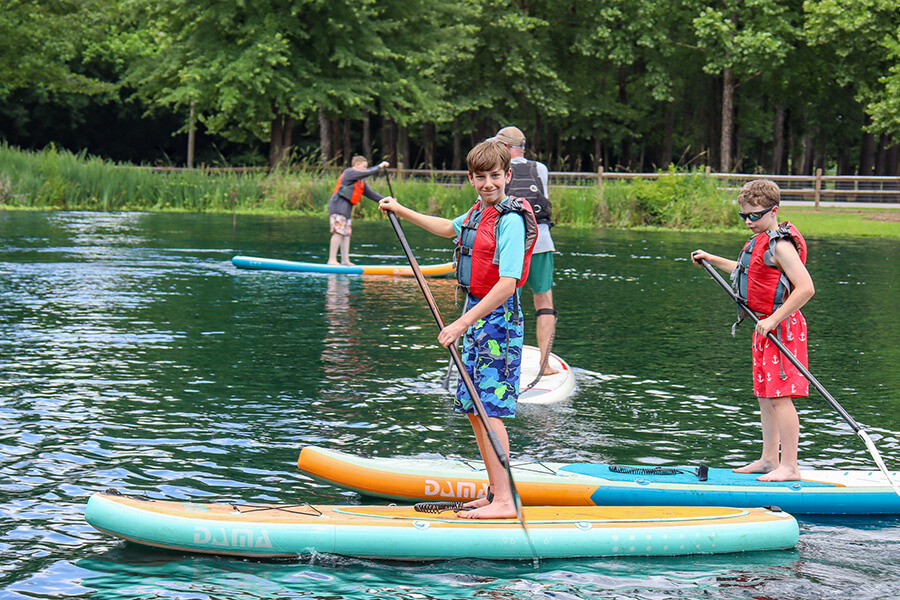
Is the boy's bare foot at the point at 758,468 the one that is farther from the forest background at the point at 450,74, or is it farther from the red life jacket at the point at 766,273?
the forest background at the point at 450,74

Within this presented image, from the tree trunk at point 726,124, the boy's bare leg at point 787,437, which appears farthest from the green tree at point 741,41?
the boy's bare leg at point 787,437

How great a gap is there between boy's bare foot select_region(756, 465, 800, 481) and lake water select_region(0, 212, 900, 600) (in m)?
0.27

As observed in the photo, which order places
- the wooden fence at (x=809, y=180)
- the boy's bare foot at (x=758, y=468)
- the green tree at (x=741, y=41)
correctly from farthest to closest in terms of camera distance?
the green tree at (x=741, y=41) < the wooden fence at (x=809, y=180) < the boy's bare foot at (x=758, y=468)

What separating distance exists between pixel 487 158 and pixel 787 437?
2.35m

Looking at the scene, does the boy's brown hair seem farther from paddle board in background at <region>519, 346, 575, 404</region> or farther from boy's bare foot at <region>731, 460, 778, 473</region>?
paddle board in background at <region>519, 346, 575, 404</region>

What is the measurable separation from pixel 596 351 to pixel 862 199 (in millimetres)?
28586

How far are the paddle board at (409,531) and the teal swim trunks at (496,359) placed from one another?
556 mm

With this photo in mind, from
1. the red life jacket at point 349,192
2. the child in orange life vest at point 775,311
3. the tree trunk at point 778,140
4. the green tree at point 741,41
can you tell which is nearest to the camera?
the child in orange life vest at point 775,311

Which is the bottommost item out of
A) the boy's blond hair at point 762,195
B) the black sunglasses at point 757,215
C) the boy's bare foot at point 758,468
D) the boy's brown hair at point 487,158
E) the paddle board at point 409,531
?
the paddle board at point 409,531

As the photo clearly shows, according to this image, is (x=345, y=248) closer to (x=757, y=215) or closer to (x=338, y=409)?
(x=338, y=409)

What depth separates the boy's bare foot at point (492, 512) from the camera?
16.6ft

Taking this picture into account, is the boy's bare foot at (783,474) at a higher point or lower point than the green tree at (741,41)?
lower

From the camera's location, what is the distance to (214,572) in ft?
15.3

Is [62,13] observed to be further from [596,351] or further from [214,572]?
[214,572]
